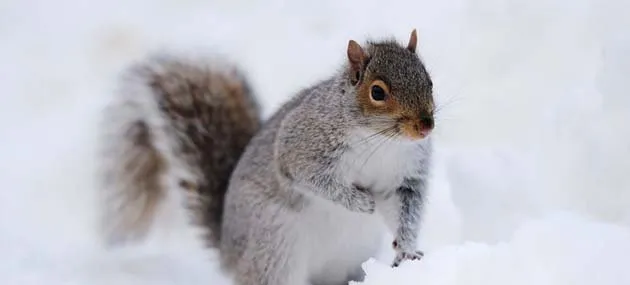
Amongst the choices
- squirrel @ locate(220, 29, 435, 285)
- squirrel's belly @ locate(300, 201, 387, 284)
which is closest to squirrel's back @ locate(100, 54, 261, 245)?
squirrel @ locate(220, 29, 435, 285)

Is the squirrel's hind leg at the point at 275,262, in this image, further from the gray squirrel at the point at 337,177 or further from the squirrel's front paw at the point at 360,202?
the squirrel's front paw at the point at 360,202

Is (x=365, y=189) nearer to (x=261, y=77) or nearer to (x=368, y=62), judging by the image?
(x=368, y=62)

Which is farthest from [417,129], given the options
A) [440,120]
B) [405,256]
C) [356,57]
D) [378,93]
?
[440,120]

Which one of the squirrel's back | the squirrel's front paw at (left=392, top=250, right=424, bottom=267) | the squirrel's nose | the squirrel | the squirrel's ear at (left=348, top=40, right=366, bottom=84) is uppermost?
the squirrel's back

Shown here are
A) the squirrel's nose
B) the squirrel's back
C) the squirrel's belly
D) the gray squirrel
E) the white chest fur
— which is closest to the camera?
the squirrel's nose

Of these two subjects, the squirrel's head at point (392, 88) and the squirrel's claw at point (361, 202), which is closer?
the squirrel's head at point (392, 88)

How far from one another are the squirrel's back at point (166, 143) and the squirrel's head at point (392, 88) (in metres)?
0.65

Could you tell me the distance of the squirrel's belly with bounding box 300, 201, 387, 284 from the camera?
2846 mm

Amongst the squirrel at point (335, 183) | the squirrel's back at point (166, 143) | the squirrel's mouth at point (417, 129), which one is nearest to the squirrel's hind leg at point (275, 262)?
the squirrel at point (335, 183)

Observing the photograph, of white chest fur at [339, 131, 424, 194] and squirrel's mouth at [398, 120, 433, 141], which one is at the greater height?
white chest fur at [339, 131, 424, 194]

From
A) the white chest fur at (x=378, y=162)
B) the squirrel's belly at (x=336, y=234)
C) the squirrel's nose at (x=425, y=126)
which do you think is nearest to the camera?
the squirrel's nose at (x=425, y=126)

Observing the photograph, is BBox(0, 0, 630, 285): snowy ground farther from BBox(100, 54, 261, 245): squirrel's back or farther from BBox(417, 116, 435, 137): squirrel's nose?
BBox(417, 116, 435, 137): squirrel's nose

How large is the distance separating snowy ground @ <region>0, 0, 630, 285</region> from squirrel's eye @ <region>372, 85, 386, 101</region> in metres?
0.33

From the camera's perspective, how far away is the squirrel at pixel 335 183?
2.66 m
